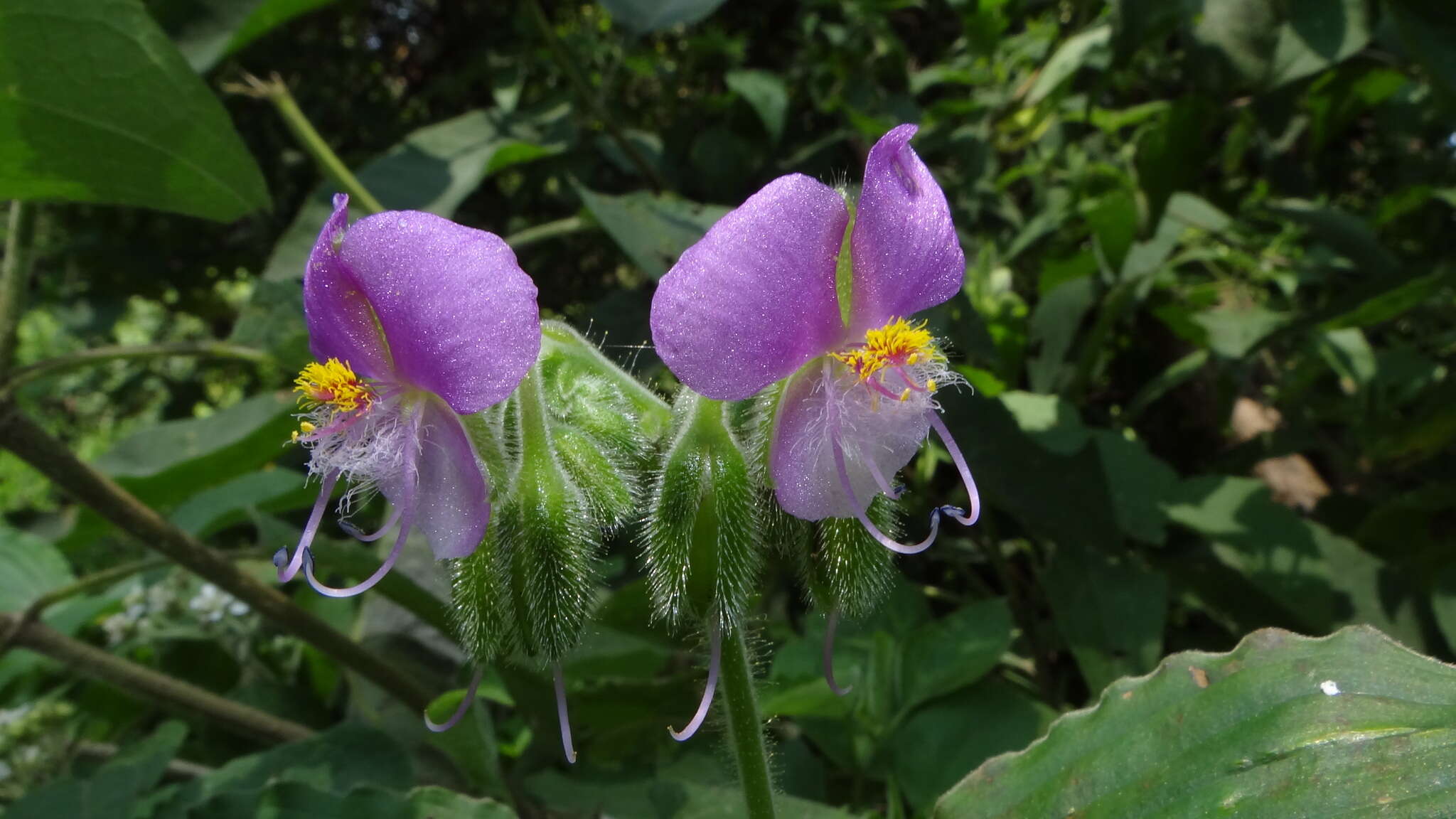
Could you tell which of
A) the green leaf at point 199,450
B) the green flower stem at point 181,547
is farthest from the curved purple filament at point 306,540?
the green leaf at point 199,450

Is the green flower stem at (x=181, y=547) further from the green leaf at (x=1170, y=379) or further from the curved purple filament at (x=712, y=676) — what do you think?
the green leaf at (x=1170, y=379)

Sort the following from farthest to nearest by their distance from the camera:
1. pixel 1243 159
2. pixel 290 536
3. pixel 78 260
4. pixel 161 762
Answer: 1. pixel 78 260
2. pixel 1243 159
3. pixel 290 536
4. pixel 161 762

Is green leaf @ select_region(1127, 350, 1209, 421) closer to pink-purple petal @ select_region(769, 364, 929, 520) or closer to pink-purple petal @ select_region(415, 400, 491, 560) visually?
pink-purple petal @ select_region(769, 364, 929, 520)

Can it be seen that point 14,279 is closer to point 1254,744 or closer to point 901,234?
point 901,234

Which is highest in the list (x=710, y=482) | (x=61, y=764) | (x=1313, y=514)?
(x=710, y=482)

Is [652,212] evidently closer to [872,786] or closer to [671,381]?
[671,381]

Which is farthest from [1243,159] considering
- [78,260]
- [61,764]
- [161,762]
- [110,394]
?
[110,394]
